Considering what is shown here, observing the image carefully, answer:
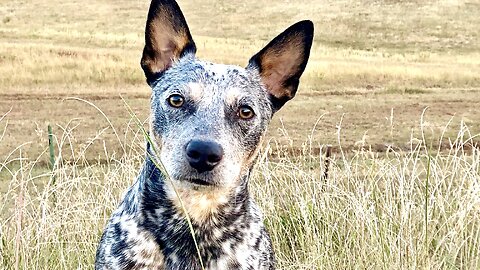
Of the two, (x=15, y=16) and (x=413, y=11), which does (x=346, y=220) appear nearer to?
(x=15, y=16)

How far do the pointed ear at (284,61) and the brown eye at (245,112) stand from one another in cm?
38

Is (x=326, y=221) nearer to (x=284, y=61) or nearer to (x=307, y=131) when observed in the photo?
(x=284, y=61)

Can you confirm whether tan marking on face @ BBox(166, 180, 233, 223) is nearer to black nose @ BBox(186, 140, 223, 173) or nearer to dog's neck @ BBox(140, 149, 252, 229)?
dog's neck @ BBox(140, 149, 252, 229)

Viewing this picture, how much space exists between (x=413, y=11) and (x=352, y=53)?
13322 mm

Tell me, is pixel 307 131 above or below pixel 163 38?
below

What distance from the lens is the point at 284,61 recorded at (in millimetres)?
3838

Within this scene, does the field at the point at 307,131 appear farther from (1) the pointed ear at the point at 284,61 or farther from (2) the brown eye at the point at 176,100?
(1) the pointed ear at the point at 284,61

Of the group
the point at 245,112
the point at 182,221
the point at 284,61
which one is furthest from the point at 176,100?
the point at 284,61

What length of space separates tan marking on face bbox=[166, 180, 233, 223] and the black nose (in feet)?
1.23

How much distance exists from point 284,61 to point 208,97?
21.8 inches

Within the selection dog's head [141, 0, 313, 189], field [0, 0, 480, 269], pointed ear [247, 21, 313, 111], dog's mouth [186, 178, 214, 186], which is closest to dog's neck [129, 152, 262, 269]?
dog's head [141, 0, 313, 189]

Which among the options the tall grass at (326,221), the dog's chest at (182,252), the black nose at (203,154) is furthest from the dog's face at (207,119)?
the tall grass at (326,221)

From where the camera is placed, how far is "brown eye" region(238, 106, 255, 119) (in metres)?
3.53

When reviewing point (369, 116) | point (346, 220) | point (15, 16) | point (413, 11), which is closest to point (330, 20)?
point (413, 11)
